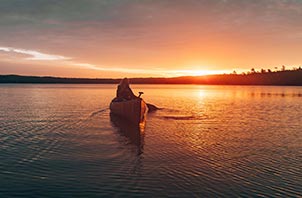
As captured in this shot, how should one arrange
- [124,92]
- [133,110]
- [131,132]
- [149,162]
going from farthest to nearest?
1. [124,92]
2. [133,110]
3. [131,132]
4. [149,162]

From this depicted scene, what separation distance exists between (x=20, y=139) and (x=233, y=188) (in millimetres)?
12818

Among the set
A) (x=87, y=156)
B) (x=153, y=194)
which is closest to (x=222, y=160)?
(x=153, y=194)

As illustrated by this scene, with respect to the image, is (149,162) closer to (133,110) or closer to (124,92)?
(133,110)

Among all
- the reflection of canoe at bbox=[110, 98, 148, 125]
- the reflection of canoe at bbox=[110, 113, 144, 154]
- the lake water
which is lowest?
the reflection of canoe at bbox=[110, 113, 144, 154]

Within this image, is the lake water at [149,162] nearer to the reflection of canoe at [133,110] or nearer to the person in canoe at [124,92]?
the reflection of canoe at [133,110]

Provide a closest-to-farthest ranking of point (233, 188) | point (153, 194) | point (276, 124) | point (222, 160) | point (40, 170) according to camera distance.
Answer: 1. point (153, 194)
2. point (233, 188)
3. point (40, 170)
4. point (222, 160)
5. point (276, 124)

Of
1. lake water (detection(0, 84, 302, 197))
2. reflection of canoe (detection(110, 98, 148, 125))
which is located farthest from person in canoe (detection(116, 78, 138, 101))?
lake water (detection(0, 84, 302, 197))

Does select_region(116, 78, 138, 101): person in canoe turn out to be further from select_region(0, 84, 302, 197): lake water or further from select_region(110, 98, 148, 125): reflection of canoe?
select_region(0, 84, 302, 197): lake water

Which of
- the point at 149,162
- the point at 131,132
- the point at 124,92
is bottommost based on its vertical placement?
the point at 131,132

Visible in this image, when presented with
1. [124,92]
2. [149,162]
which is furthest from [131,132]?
[124,92]

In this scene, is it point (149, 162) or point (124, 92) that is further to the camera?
Result: point (124, 92)

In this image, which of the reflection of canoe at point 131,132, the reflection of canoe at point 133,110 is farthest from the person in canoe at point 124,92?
the reflection of canoe at point 131,132

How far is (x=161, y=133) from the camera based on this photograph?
20406mm

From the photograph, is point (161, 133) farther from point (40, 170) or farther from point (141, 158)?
point (40, 170)
